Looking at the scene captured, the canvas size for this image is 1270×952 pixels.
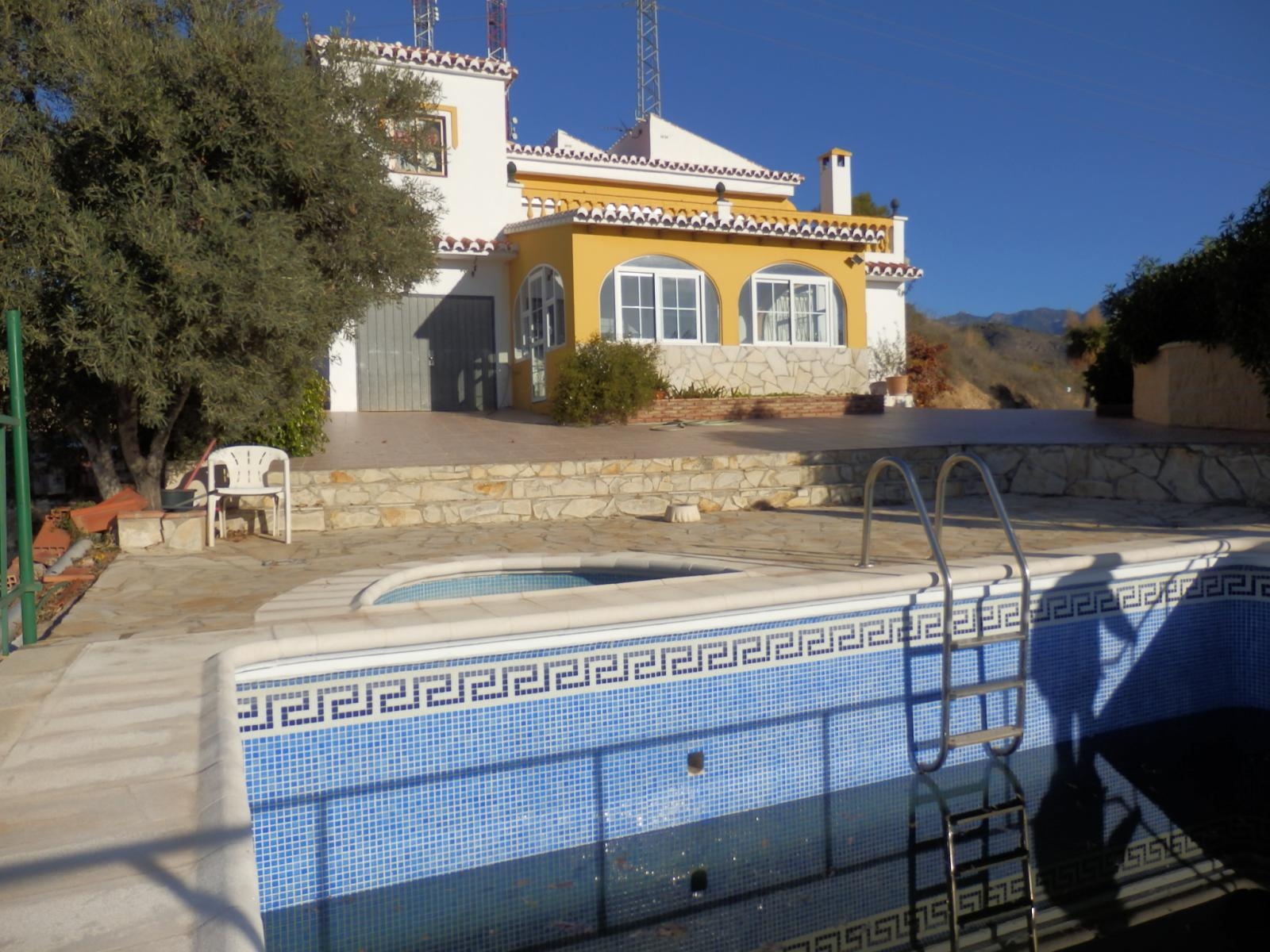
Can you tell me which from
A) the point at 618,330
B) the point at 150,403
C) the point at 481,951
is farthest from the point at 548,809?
the point at 618,330

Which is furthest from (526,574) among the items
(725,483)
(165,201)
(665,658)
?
(725,483)

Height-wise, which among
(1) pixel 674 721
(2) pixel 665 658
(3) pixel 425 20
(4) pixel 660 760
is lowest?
(4) pixel 660 760

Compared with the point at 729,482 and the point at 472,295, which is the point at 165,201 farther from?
the point at 472,295

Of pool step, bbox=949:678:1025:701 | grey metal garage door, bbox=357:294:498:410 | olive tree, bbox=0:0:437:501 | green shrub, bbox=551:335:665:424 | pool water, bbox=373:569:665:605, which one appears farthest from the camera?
grey metal garage door, bbox=357:294:498:410

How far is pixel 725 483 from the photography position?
34.8ft

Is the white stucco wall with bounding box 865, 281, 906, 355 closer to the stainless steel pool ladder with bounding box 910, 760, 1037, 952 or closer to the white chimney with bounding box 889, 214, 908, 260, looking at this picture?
the white chimney with bounding box 889, 214, 908, 260

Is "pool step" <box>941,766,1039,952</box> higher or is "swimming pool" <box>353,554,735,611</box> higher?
"swimming pool" <box>353,554,735,611</box>

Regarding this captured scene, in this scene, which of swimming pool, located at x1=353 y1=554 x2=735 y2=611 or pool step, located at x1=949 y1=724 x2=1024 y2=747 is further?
swimming pool, located at x1=353 y1=554 x2=735 y2=611

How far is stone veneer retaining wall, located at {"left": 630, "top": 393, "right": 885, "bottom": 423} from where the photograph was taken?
16125 millimetres

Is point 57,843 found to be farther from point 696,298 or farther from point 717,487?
point 696,298

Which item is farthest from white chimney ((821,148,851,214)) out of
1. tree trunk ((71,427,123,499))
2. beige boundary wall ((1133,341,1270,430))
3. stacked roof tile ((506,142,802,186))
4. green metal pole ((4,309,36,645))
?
green metal pole ((4,309,36,645))

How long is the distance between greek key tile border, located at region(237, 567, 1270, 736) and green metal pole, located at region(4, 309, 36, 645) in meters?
1.65

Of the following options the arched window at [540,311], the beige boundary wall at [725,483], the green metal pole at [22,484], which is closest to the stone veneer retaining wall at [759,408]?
the arched window at [540,311]

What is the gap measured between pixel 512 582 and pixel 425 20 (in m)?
23.3
